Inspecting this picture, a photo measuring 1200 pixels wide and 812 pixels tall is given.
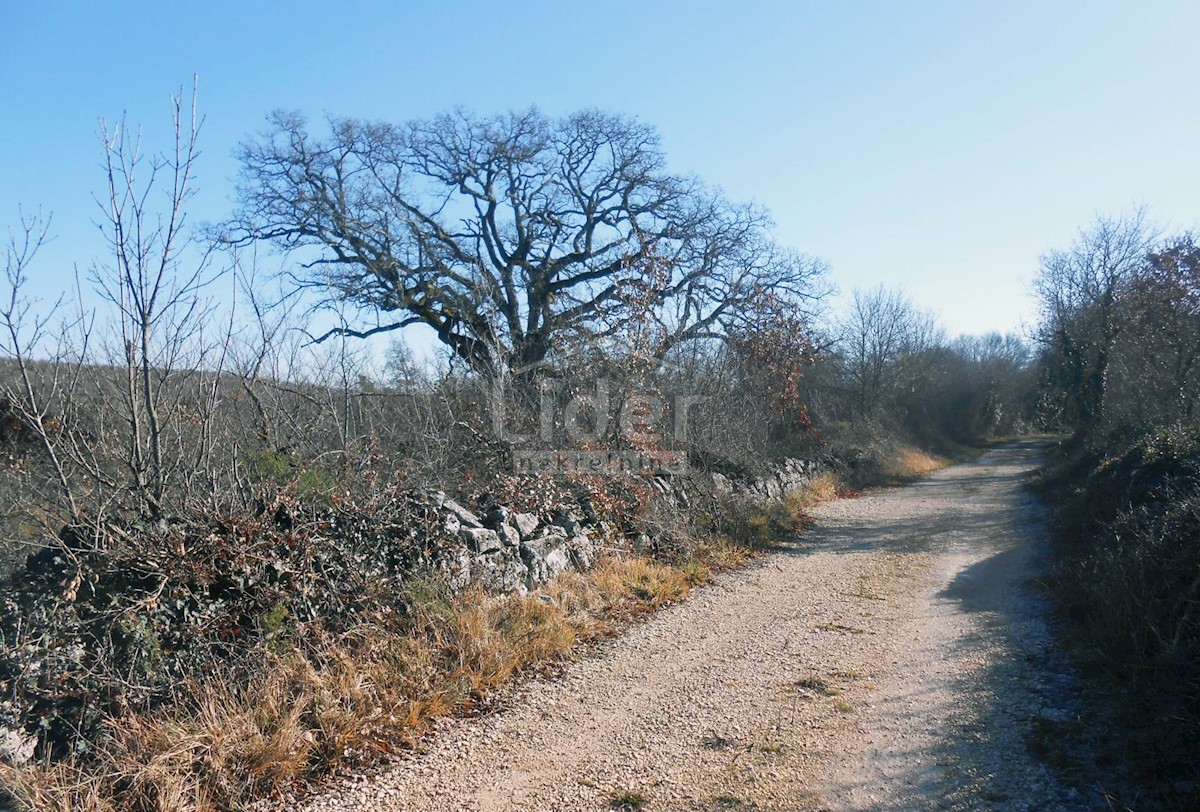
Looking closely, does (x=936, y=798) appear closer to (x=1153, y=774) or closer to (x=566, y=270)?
(x=1153, y=774)

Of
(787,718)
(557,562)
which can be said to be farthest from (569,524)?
(787,718)

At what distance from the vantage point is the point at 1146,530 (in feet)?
22.0

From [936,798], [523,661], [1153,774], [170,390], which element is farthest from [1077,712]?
[170,390]

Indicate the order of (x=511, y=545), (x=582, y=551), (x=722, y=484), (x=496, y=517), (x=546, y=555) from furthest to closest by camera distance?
(x=722, y=484)
(x=582, y=551)
(x=546, y=555)
(x=496, y=517)
(x=511, y=545)

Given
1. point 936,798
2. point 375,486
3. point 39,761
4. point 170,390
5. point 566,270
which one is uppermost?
point 566,270

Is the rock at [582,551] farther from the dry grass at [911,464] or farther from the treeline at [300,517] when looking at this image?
the dry grass at [911,464]

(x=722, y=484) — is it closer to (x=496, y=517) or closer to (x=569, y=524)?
(x=569, y=524)

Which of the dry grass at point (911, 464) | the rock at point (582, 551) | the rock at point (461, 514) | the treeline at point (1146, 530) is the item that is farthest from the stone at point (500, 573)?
the dry grass at point (911, 464)

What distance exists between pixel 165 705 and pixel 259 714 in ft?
1.93

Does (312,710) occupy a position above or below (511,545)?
below

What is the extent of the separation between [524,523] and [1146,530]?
625 centimetres

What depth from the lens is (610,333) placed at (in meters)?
12.0

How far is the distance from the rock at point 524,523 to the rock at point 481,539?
21.8 inches

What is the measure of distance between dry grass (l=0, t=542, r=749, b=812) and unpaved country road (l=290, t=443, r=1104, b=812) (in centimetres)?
31
